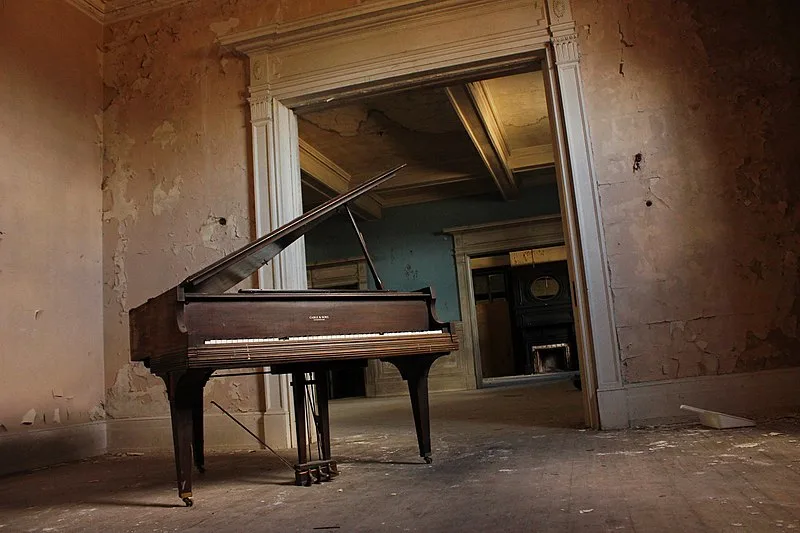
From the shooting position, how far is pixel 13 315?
166 inches

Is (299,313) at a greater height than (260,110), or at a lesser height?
lesser

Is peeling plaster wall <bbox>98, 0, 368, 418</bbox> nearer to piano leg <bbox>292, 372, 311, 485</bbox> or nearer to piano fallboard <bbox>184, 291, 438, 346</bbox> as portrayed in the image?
piano leg <bbox>292, 372, 311, 485</bbox>

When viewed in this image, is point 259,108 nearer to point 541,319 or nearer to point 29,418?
point 29,418

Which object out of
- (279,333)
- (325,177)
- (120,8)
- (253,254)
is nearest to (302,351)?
(279,333)

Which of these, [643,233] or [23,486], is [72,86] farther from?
[643,233]

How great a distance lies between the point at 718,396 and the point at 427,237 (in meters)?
7.14

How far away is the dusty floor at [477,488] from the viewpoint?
1980 mm

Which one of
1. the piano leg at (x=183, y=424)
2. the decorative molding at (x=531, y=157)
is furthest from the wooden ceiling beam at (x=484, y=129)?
the piano leg at (x=183, y=424)

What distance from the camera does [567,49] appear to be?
4.25 metres

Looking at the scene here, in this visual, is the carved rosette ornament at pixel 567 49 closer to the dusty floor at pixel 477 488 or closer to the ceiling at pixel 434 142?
the ceiling at pixel 434 142

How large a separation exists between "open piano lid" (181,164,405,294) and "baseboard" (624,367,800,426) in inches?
85.7

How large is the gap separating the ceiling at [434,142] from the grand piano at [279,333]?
3.41 metres

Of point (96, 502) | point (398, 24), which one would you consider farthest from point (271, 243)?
point (398, 24)

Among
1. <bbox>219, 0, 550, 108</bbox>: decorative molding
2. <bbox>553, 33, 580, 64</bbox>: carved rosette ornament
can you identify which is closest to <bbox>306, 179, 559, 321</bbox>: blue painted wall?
<bbox>219, 0, 550, 108</bbox>: decorative molding
